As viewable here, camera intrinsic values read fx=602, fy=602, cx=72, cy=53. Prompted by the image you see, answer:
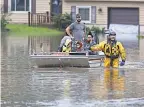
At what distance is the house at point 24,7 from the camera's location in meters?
51.9

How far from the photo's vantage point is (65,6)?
169 ft

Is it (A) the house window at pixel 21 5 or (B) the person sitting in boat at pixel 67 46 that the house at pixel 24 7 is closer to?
(A) the house window at pixel 21 5

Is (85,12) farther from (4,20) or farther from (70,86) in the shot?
(70,86)

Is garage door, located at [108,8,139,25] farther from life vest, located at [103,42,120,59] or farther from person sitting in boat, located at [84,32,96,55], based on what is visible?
life vest, located at [103,42,120,59]

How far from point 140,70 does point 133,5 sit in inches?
1294

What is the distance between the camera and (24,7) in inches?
2072

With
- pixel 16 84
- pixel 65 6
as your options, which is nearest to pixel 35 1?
pixel 65 6

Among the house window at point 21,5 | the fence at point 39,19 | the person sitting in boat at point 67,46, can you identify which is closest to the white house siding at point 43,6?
the fence at point 39,19

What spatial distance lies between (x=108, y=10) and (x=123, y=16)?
1.40 meters

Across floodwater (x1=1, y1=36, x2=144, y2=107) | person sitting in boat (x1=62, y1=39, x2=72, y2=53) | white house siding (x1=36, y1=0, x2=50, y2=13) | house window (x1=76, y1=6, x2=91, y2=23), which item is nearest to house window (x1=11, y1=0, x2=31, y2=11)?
white house siding (x1=36, y1=0, x2=50, y2=13)

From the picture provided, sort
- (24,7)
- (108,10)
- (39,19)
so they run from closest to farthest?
(39,19), (108,10), (24,7)

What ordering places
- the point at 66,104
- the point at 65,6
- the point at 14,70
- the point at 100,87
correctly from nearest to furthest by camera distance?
the point at 66,104 → the point at 100,87 → the point at 14,70 → the point at 65,6

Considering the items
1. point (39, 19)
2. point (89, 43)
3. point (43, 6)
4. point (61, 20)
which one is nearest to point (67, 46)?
point (89, 43)

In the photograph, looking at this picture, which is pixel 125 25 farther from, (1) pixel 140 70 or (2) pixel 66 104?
(2) pixel 66 104
